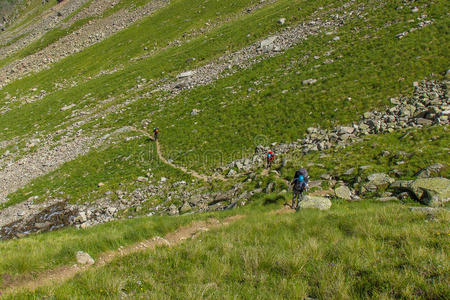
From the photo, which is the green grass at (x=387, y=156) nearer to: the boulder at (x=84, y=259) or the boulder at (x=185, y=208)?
the boulder at (x=185, y=208)

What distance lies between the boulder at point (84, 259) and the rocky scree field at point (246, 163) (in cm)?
7

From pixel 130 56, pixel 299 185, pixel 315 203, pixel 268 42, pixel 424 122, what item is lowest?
pixel 424 122

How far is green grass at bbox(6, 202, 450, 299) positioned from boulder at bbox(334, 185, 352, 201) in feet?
14.8

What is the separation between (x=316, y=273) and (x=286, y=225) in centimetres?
413

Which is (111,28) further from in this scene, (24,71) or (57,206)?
(57,206)

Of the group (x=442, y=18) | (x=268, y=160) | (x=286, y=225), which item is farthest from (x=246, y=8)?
(x=286, y=225)

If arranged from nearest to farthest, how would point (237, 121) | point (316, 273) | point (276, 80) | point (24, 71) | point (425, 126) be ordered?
1. point (316, 273)
2. point (425, 126)
3. point (237, 121)
4. point (276, 80)
5. point (24, 71)

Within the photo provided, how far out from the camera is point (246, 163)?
1995 cm

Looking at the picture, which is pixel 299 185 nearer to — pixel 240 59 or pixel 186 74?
pixel 240 59

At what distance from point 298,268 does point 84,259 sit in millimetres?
8109

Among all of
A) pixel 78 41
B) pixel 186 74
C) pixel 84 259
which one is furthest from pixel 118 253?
pixel 78 41

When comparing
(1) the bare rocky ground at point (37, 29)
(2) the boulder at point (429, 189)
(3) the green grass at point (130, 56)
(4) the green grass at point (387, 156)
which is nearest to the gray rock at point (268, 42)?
(3) the green grass at point (130, 56)

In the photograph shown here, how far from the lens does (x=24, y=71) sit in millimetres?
65625

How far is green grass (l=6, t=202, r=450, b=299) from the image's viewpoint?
187 inches
